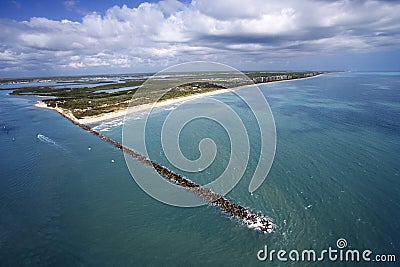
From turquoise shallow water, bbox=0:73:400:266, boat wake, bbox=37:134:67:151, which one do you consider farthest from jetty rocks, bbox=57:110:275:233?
boat wake, bbox=37:134:67:151

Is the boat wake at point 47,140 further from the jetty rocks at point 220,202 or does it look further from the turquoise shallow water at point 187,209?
the jetty rocks at point 220,202

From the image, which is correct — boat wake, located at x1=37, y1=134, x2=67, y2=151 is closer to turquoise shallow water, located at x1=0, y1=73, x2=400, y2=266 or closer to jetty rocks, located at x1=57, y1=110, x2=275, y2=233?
turquoise shallow water, located at x1=0, y1=73, x2=400, y2=266

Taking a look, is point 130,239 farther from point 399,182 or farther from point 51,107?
point 51,107

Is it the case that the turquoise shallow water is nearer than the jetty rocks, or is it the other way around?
the turquoise shallow water

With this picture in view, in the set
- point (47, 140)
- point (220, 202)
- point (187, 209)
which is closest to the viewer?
point (187, 209)

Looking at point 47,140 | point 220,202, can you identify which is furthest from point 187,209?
point 47,140

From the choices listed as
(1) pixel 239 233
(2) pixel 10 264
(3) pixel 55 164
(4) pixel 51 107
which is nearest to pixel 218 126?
(3) pixel 55 164

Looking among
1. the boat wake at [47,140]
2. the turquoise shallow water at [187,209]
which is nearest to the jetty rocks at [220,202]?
the turquoise shallow water at [187,209]

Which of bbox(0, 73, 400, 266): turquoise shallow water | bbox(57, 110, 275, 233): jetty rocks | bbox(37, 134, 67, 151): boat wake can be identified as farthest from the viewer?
bbox(37, 134, 67, 151): boat wake

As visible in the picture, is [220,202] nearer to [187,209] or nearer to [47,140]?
[187,209]
